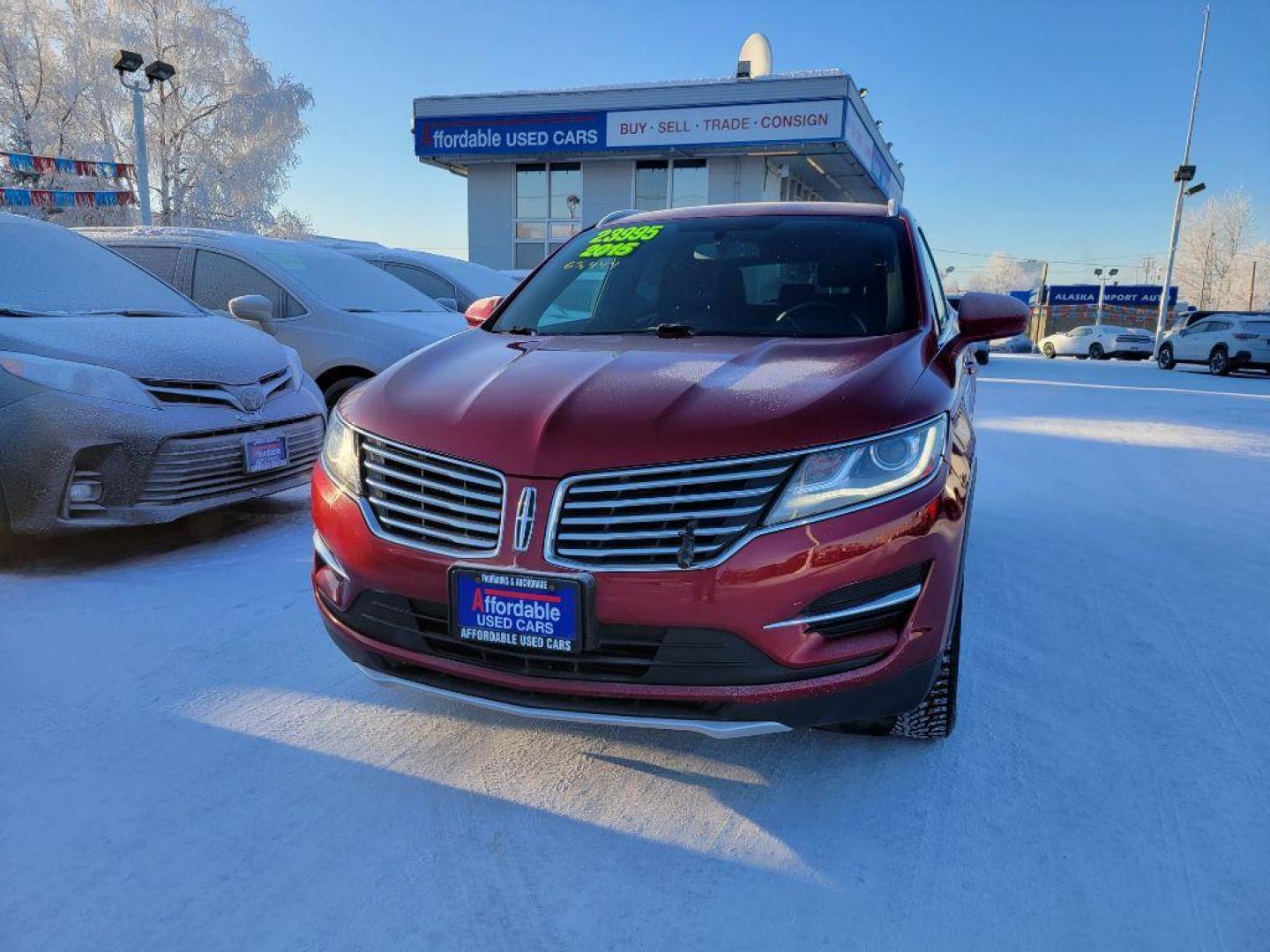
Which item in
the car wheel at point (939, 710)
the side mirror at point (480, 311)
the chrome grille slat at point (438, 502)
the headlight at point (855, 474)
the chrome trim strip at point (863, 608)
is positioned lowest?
the car wheel at point (939, 710)

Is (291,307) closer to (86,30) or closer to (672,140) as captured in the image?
(672,140)

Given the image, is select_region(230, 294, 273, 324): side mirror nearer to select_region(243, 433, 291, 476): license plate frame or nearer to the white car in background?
select_region(243, 433, 291, 476): license plate frame

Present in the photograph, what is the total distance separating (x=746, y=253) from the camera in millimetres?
3129

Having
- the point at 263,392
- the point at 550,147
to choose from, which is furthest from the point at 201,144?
the point at 263,392

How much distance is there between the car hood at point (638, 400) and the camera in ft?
6.04

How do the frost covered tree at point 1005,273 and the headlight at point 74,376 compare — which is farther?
the frost covered tree at point 1005,273

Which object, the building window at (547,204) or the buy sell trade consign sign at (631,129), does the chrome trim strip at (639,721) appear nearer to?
the buy sell trade consign sign at (631,129)

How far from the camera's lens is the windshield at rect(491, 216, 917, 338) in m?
2.78

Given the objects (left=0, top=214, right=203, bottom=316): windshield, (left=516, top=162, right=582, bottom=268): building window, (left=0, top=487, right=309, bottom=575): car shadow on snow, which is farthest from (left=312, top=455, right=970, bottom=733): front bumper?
(left=516, top=162, right=582, bottom=268): building window

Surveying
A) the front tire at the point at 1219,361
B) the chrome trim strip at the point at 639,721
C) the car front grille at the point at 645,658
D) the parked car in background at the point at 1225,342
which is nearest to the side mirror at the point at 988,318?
the car front grille at the point at 645,658

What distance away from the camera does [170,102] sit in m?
26.5

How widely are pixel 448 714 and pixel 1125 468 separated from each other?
19.6 feet

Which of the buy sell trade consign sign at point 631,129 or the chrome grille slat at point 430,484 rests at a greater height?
the buy sell trade consign sign at point 631,129

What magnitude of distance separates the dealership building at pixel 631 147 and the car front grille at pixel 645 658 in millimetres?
18706
